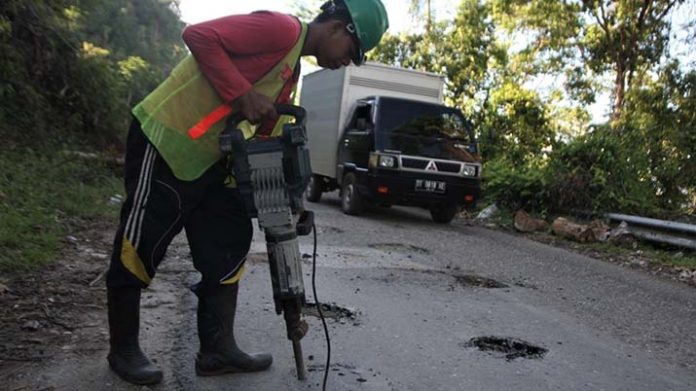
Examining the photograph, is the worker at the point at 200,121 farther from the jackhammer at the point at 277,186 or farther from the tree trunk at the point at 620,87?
the tree trunk at the point at 620,87

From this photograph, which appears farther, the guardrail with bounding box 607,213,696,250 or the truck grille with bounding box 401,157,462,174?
the truck grille with bounding box 401,157,462,174

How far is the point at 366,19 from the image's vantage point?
2545 mm

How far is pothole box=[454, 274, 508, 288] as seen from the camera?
5270 mm

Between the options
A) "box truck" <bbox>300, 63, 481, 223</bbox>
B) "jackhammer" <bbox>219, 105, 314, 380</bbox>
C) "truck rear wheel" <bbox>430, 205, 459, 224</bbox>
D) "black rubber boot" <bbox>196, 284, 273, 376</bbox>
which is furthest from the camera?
"truck rear wheel" <bbox>430, 205, 459, 224</bbox>

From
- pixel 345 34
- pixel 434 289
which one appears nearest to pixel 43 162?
pixel 434 289

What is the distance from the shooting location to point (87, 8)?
991 centimetres

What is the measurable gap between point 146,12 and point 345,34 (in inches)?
698

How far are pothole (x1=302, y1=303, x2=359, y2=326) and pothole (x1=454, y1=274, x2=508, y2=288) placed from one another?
157cm

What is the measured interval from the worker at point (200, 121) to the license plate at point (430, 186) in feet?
22.7

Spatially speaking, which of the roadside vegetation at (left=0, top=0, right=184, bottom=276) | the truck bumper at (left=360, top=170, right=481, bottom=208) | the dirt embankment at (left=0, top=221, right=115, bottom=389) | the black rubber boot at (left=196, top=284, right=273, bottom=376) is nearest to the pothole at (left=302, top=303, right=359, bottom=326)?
the black rubber boot at (left=196, top=284, right=273, bottom=376)

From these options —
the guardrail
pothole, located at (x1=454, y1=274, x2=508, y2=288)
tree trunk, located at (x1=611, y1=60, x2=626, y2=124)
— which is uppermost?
tree trunk, located at (x1=611, y1=60, x2=626, y2=124)

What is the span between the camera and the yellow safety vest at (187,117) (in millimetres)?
2479

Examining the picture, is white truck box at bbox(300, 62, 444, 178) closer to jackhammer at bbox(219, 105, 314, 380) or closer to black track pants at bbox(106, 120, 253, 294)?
black track pants at bbox(106, 120, 253, 294)

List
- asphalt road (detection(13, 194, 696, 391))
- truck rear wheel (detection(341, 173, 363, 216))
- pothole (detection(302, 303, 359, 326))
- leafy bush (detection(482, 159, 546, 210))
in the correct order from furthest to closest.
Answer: leafy bush (detection(482, 159, 546, 210)) → truck rear wheel (detection(341, 173, 363, 216)) → pothole (detection(302, 303, 359, 326)) → asphalt road (detection(13, 194, 696, 391))
